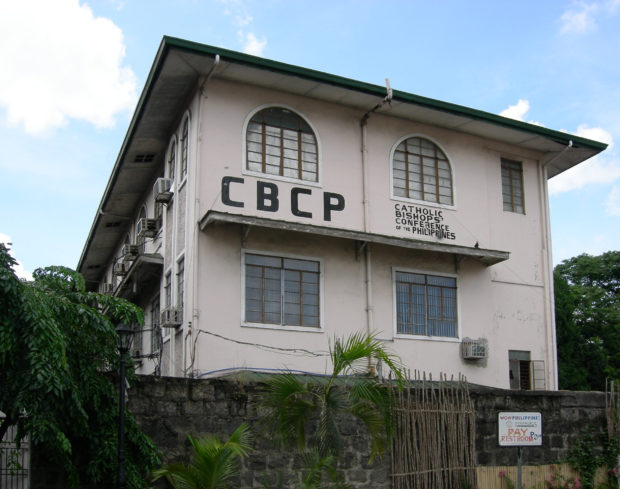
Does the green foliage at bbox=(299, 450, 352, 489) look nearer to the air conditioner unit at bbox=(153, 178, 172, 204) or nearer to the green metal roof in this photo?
the green metal roof

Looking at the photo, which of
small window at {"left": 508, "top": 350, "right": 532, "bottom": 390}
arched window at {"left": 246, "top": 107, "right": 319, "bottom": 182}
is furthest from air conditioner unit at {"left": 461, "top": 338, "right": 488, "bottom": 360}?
arched window at {"left": 246, "top": 107, "right": 319, "bottom": 182}

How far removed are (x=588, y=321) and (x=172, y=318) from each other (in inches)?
891

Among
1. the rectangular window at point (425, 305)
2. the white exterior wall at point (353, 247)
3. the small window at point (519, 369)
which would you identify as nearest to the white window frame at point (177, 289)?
the white exterior wall at point (353, 247)

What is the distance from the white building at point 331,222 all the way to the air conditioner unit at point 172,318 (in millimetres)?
46

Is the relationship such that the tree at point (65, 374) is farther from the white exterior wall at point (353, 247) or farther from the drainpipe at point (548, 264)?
the drainpipe at point (548, 264)

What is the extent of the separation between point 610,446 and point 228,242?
27.2 ft

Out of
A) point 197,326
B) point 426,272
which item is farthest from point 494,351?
point 197,326

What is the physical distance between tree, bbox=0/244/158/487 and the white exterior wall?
466 centimetres

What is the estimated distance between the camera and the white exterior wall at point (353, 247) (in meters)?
16.2

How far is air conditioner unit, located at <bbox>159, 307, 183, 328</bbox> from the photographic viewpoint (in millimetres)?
16172

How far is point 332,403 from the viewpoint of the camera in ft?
36.6

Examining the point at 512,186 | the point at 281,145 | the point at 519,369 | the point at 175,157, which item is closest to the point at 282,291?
the point at 281,145

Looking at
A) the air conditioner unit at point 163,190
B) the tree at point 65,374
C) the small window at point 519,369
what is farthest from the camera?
the small window at point 519,369

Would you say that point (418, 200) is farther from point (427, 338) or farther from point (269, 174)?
point (269, 174)
